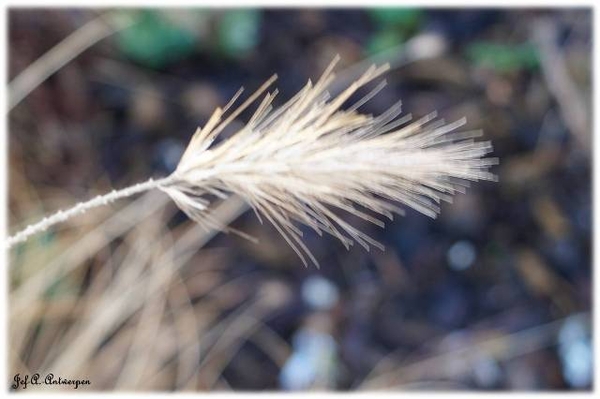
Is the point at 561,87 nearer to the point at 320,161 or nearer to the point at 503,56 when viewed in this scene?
the point at 503,56

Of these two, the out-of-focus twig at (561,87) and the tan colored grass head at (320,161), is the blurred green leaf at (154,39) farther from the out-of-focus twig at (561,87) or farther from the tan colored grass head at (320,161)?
the tan colored grass head at (320,161)

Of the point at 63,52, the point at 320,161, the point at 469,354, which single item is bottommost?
the point at 320,161

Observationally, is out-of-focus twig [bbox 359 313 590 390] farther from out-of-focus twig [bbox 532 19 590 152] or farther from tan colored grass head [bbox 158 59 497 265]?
tan colored grass head [bbox 158 59 497 265]

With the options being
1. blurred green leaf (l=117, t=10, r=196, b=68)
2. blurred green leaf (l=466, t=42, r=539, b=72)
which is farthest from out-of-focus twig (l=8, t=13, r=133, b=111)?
blurred green leaf (l=466, t=42, r=539, b=72)

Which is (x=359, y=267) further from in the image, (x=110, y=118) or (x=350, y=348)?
(x=110, y=118)

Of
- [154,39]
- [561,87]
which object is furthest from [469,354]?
[154,39]

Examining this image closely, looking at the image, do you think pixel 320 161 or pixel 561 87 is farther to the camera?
pixel 561 87
